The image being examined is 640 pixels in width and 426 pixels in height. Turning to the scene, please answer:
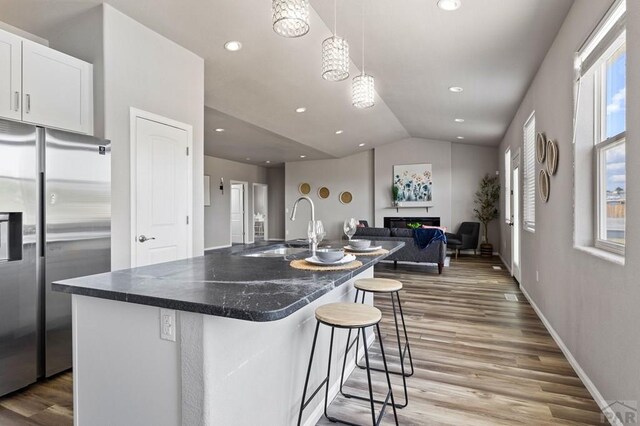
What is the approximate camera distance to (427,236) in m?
6.40

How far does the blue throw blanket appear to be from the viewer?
250 inches

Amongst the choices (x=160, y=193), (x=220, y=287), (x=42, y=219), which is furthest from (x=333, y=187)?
(x=220, y=287)

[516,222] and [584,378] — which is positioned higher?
[516,222]

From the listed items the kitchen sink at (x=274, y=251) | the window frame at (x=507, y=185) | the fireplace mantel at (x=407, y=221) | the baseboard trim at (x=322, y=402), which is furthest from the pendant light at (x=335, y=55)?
the fireplace mantel at (x=407, y=221)

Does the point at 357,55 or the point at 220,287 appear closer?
the point at 220,287

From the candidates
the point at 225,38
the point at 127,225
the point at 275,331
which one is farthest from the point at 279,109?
the point at 275,331

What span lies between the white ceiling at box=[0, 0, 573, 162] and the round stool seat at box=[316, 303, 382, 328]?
2503mm

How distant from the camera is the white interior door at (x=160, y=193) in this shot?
3057 millimetres

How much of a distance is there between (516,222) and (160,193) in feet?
17.4

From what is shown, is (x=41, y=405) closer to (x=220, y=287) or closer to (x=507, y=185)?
Answer: (x=220, y=287)

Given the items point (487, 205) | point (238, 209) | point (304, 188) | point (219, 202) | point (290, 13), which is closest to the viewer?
point (290, 13)

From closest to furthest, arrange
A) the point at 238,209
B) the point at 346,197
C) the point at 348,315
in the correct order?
the point at 348,315 < the point at 346,197 < the point at 238,209

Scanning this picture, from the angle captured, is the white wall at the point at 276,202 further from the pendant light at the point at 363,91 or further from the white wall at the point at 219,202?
the pendant light at the point at 363,91

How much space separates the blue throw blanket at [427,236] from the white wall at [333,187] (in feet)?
12.3
